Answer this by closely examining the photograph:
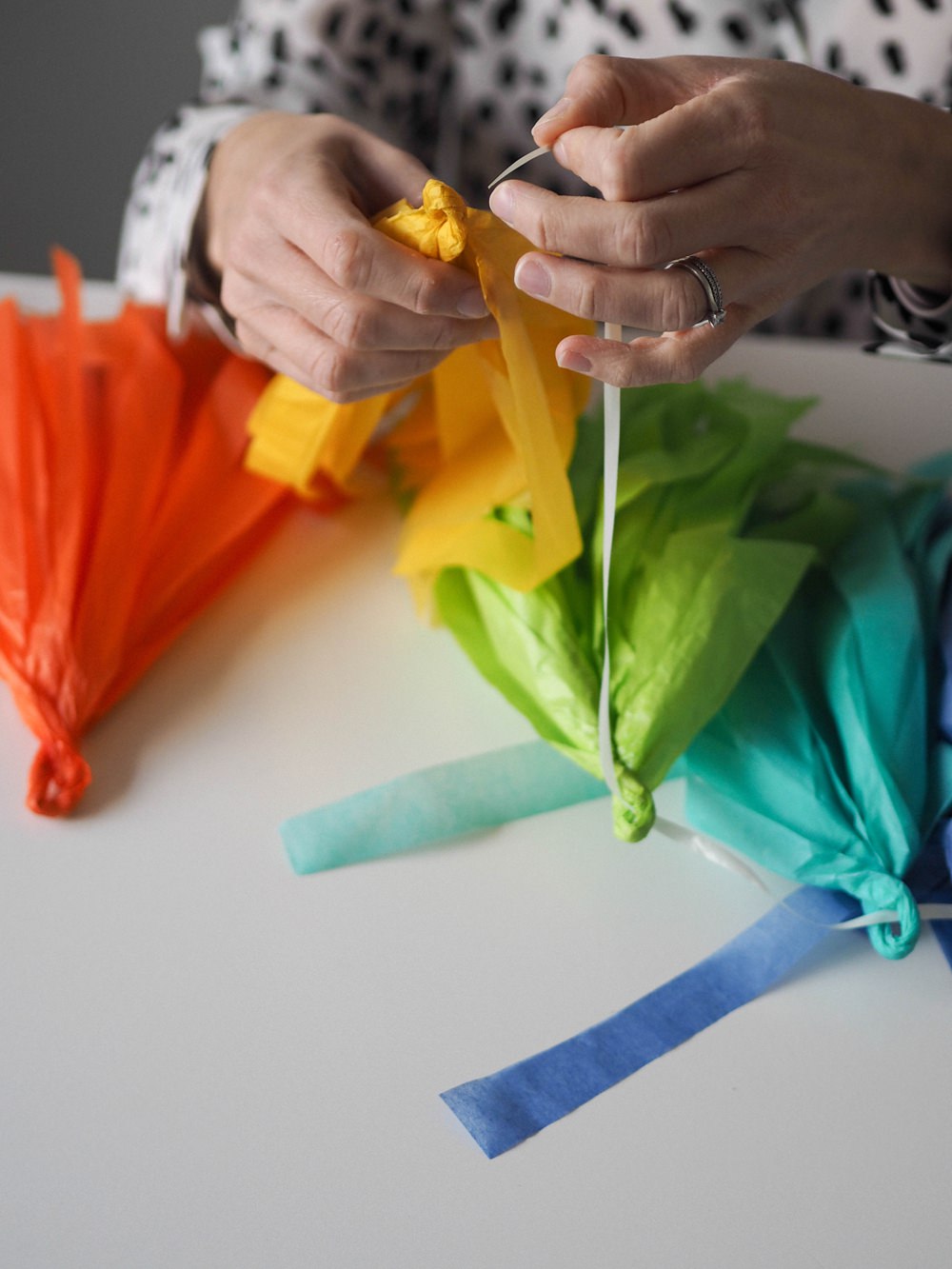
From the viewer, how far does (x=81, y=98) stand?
6.19ft

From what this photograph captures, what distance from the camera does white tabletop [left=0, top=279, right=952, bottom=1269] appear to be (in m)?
0.44

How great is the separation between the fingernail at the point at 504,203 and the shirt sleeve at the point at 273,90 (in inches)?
14.0

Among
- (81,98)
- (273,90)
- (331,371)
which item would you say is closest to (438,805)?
(331,371)

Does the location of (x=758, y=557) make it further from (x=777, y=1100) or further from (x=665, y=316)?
(x=777, y=1100)

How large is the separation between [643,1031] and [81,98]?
1.90m

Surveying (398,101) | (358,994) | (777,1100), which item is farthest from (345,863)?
(398,101)

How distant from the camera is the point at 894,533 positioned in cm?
71

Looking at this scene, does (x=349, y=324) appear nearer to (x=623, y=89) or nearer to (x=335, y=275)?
(x=335, y=275)

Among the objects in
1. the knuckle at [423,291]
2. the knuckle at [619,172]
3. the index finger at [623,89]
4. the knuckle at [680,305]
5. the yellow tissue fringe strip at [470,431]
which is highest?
the index finger at [623,89]

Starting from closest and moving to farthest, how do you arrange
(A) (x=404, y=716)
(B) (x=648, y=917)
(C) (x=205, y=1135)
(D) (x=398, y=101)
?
(C) (x=205, y=1135)
(B) (x=648, y=917)
(A) (x=404, y=716)
(D) (x=398, y=101)

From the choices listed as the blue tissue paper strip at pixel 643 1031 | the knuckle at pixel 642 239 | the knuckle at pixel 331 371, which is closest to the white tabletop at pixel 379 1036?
the blue tissue paper strip at pixel 643 1031

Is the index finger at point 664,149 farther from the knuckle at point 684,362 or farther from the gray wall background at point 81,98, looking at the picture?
the gray wall background at point 81,98

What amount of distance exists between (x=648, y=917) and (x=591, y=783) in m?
0.09

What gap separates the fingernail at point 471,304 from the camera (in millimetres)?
556
